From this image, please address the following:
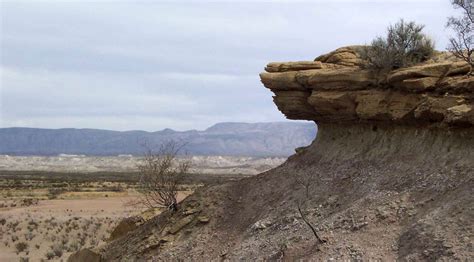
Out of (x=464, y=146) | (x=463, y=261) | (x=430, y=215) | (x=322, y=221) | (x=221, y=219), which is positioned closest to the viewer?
(x=463, y=261)

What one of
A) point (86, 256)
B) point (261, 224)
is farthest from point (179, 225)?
point (86, 256)

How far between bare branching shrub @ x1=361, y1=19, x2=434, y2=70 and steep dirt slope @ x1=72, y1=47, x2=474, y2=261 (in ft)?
1.19

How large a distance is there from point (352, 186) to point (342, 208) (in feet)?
3.02

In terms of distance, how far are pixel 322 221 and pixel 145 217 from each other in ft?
31.6

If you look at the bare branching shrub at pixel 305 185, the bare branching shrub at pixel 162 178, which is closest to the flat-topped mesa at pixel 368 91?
the bare branching shrub at pixel 305 185

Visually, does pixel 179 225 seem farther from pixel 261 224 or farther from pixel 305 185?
pixel 305 185

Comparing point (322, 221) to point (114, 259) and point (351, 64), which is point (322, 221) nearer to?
point (351, 64)

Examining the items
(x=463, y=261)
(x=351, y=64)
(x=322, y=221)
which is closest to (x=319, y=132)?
(x=351, y=64)

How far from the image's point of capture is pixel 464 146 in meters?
12.2

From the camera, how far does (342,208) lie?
43.4ft

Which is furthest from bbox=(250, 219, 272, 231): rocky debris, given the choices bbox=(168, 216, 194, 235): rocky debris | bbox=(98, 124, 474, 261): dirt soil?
bbox=(168, 216, 194, 235): rocky debris

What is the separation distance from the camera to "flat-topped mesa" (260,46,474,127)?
500 inches

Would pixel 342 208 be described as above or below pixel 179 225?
above

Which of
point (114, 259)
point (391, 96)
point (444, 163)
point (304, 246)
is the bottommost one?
point (114, 259)
